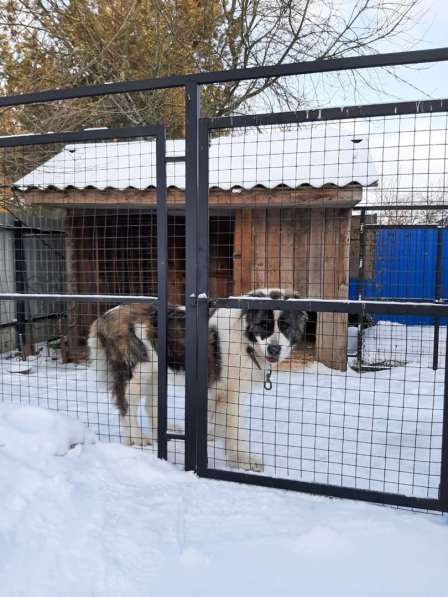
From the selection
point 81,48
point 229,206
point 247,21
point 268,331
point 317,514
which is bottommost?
point 317,514

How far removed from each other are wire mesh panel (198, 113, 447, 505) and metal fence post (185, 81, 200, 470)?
91 mm

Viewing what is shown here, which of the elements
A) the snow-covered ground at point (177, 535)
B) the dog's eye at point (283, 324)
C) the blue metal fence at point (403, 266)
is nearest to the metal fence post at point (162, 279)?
the snow-covered ground at point (177, 535)

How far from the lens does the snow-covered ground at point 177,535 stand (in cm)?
213

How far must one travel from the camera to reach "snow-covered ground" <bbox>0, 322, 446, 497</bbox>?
3514mm

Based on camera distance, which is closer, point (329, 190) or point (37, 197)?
point (329, 190)

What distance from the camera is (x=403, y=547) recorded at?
8.03 feet

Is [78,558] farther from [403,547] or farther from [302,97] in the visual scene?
[302,97]

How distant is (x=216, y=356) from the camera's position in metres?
3.81

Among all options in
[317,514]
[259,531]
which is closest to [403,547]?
[317,514]

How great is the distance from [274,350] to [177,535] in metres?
1.65

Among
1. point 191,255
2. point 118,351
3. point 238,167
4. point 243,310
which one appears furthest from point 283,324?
point 238,167

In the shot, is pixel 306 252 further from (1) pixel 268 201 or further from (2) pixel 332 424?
(2) pixel 332 424

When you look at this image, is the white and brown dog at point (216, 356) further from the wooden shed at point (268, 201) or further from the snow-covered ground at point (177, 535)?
the wooden shed at point (268, 201)

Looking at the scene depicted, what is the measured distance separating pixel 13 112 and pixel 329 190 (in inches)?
267
